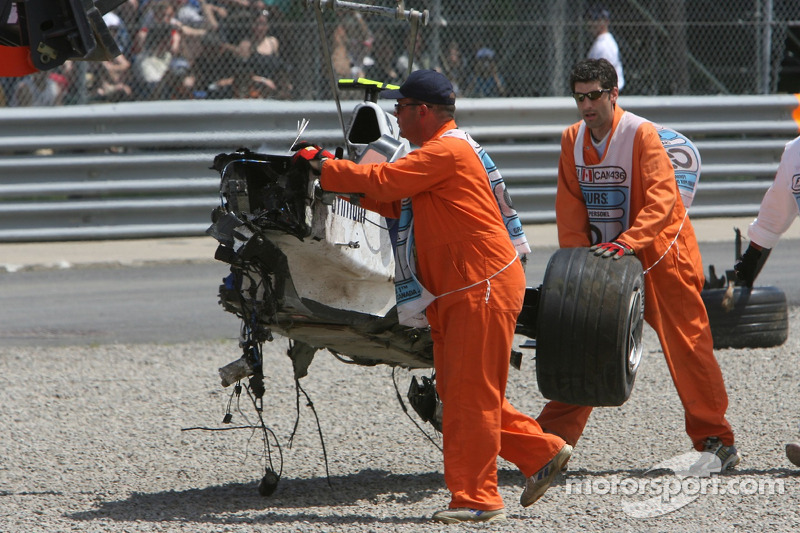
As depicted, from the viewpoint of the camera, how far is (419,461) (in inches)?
235

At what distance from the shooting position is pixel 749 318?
7.88 metres

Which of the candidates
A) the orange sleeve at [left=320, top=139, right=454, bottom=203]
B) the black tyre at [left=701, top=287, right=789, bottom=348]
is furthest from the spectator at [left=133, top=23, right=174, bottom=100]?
the orange sleeve at [left=320, top=139, right=454, bottom=203]

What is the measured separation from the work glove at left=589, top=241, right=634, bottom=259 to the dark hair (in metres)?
0.86

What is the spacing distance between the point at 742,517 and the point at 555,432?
120cm

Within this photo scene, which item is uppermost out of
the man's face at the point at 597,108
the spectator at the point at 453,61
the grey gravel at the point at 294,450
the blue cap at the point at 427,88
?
the spectator at the point at 453,61

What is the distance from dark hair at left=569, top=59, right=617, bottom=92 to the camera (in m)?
5.50

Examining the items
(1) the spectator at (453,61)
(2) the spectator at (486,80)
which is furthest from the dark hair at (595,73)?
(2) the spectator at (486,80)

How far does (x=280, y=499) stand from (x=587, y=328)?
1.67 metres

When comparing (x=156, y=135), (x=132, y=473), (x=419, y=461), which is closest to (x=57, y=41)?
(x=132, y=473)

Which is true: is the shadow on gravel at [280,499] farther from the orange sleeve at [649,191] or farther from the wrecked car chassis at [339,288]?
the orange sleeve at [649,191]

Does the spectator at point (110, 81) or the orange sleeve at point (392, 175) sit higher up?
the spectator at point (110, 81)

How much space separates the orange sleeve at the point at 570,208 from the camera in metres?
5.69

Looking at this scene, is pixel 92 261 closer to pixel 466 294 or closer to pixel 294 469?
pixel 294 469

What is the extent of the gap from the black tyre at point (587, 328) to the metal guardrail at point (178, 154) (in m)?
7.56
